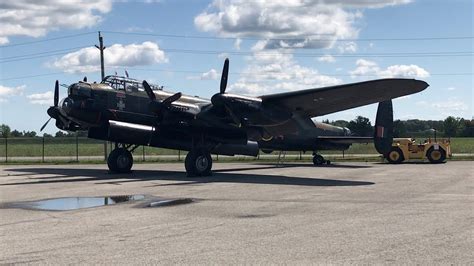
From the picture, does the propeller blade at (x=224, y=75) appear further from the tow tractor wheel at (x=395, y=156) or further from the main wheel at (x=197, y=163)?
the tow tractor wheel at (x=395, y=156)

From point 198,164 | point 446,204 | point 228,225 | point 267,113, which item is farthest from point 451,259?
point 198,164

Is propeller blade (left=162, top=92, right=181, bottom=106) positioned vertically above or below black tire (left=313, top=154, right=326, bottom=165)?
above

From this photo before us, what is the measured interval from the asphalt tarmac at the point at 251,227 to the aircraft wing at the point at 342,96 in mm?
3355

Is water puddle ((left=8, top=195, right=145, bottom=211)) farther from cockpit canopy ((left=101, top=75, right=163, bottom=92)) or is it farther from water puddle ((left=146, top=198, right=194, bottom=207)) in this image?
cockpit canopy ((left=101, top=75, right=163, bottom=92))

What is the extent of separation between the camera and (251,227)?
913 cm

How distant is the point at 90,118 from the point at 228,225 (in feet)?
41.5

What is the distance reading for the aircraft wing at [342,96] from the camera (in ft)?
56.9

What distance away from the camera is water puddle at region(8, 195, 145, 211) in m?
12.0

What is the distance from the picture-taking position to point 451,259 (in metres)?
6.69

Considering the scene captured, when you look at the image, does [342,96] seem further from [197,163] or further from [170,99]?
[170,99]

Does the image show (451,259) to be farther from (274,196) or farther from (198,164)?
(198,164)

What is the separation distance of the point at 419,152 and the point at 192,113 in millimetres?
16957

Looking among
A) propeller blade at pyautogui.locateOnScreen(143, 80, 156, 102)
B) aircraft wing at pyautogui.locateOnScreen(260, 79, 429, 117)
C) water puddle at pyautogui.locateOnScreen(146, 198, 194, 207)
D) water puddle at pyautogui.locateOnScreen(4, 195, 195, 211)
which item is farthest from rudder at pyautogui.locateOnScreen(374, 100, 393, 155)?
water puddle at pyautogui.locateOnScreen(4, 195, 195, 211)

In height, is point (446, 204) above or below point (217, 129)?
below
